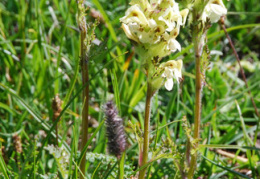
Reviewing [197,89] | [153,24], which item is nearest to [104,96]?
[197,89]

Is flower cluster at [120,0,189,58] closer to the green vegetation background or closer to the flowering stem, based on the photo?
the flowering stem

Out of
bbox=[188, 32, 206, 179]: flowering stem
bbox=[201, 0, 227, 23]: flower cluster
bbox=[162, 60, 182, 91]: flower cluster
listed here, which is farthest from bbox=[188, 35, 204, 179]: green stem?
bbox=[162, 60, 182, 91]: flower cluster

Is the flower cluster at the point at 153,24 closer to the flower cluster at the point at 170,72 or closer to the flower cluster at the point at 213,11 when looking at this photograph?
the flower cluster at the point at 170,72

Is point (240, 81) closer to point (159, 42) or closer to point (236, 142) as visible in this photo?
point (236, 142)

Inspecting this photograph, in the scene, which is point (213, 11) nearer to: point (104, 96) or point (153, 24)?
point (153, 24)

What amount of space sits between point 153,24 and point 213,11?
0.48 metres

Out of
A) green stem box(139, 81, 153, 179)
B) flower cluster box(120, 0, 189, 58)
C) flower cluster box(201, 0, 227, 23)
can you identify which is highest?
flower cluster box(201, 0, 227, 23)

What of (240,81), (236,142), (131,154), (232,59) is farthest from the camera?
(232,59)

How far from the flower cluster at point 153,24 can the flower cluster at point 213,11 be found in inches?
11.0

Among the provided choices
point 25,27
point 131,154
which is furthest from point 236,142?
point 25,27

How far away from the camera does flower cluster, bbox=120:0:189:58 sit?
1712 mm

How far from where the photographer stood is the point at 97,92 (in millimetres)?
3305

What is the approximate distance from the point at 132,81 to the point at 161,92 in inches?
13.2

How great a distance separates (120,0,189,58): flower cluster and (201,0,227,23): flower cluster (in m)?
0.28
